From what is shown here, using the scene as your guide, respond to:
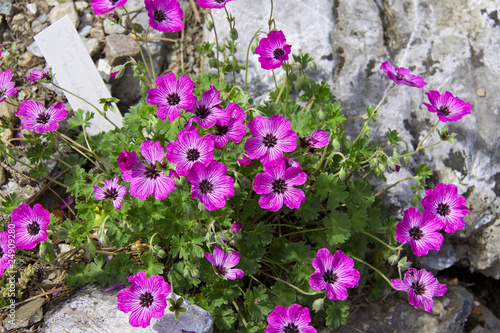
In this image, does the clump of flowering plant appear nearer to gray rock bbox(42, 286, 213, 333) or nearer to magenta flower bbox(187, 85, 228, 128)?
magenta flower bbox(187, 85, 228, 128)

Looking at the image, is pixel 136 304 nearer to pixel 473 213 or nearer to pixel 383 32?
pixel 473 213

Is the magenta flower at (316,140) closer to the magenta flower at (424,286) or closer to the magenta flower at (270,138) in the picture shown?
the magenta flower at (270,138)

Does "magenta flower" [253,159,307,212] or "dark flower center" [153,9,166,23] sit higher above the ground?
"dark flower center" [153,9,166,23]

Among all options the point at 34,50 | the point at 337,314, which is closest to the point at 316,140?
the point at 337,314

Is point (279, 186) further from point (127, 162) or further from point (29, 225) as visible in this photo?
point (29, 225)

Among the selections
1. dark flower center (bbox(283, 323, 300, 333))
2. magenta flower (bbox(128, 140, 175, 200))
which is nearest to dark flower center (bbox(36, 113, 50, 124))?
magenta flower (bbox(128, 140, 175, 200))

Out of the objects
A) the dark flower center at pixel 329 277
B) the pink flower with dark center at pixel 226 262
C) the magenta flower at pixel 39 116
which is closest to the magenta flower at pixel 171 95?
the magenta flower at pixel 39 116
